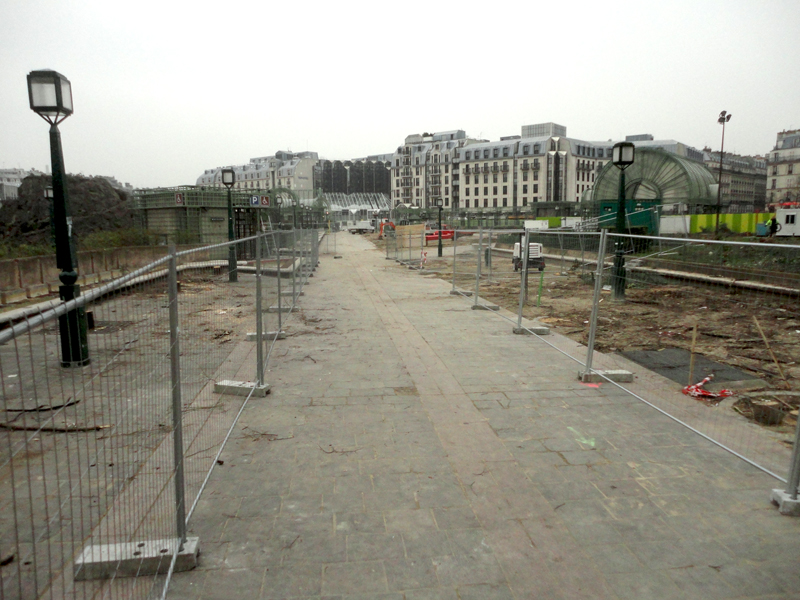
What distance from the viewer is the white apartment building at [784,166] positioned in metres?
97.7

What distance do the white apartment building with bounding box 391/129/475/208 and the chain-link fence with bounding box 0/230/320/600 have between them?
117674 mm

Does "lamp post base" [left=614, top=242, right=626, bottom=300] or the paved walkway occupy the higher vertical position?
"lamp post base" [left=614, top=242, right=626, bottom=300]

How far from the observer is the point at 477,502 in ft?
13.6

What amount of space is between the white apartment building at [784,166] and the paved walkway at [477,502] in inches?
4348

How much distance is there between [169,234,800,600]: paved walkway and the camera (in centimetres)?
327

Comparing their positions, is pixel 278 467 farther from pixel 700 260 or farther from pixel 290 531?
pixel 700 260

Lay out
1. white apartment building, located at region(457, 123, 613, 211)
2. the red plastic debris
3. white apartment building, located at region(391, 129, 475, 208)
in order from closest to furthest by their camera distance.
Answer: the red plastic debris < white apartment building, located at region(457, 123, 613, 211) < white apartment building, located at region(391, 129, 475, 208)

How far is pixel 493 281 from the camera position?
20.1m

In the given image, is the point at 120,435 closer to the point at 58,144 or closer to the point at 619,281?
the point at 58,144

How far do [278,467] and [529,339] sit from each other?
6.20 m

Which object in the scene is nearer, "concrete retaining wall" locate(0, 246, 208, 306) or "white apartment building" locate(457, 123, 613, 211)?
"concrete retaining wall" locate(0, 246, 208, 306)

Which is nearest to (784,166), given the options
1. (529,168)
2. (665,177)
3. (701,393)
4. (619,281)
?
(529,168)

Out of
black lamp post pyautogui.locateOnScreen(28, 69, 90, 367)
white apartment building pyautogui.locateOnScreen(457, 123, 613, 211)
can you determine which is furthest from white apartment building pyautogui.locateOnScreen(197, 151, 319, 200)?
black lamp post pyautogui.locateOnScreen(28, 69, 90, 367)

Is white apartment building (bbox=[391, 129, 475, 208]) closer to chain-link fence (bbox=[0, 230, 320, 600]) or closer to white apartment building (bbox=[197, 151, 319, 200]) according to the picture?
white apartment building (bbox=[197, 151, 319, 200])
